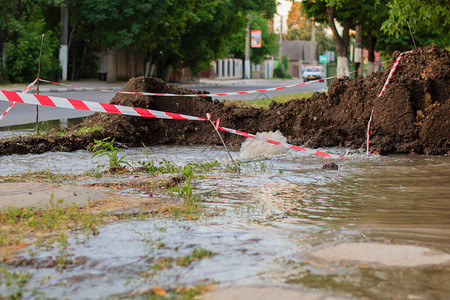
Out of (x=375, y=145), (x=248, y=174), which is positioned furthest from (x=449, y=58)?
(x=248, y=174)

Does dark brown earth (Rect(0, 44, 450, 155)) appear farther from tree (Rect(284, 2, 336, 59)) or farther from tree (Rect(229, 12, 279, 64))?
tree (Rect(284, 2, 336, 59))

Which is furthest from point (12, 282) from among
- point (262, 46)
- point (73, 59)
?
point (262, 46)

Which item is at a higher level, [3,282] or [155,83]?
[155,83]

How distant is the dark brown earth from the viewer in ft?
36.7

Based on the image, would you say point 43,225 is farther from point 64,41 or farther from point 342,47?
point 64,41

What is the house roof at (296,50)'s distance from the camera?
12338 centimetres

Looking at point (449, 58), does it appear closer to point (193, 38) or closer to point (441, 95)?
point (441, 95)

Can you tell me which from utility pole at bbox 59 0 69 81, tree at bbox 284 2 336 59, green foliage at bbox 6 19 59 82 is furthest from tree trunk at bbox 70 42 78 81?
tree at bbox 284 2 336 59

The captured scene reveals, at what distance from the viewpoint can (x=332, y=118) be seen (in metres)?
12.9

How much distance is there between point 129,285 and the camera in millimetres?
3994

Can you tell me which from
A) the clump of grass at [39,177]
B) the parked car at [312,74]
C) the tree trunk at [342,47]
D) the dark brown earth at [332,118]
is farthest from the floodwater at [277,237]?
the parked car at [312,74]

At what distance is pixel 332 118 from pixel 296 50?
4454 inches

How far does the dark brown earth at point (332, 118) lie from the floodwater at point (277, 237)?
2494 millimetres

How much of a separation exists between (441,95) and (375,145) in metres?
1.79
